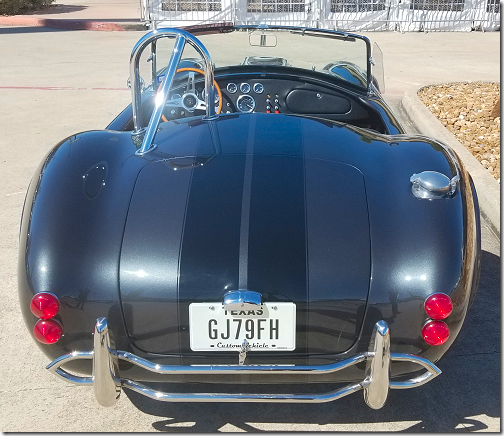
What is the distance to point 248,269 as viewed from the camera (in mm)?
2131

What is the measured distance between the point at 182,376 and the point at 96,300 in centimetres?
41

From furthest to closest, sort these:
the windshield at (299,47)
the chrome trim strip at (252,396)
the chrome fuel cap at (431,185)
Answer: the windshield at (299,47)
the chrome fuel cap at (431,185)
the chrome trim strip at (252,396)

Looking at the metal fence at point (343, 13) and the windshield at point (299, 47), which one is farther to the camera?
the metal fence at point (343, 13)

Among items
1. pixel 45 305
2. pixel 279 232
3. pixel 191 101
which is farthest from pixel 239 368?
pixel 191 101

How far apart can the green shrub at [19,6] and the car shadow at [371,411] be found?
1596cm

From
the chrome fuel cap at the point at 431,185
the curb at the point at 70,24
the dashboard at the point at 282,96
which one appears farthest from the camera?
the curb at the point at 70,24

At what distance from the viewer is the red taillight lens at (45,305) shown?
213 cm

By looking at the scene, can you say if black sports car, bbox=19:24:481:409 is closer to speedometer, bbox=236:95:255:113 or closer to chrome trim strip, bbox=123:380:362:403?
chrome trim strip, bbox=123:380:362:403

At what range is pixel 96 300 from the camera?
6.99 feet

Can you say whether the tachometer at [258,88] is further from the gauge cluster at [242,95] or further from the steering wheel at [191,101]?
the steering wheel at [191,101]

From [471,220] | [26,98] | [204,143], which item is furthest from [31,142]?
[471,220]

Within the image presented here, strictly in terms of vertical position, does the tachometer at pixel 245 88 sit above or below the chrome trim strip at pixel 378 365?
above

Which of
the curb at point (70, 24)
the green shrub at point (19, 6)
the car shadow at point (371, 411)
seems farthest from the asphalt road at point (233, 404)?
the green shrub at point (19, 6)

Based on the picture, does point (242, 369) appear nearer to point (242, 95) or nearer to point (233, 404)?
point (233, 404)
